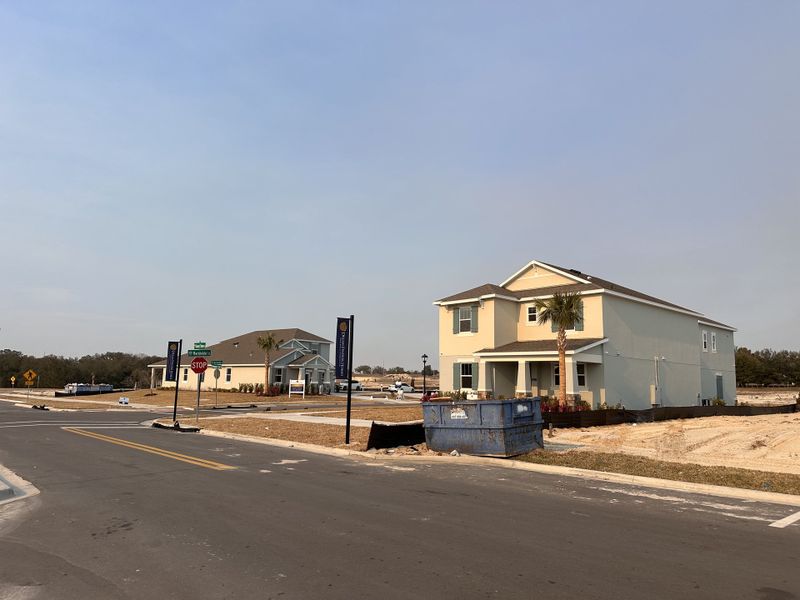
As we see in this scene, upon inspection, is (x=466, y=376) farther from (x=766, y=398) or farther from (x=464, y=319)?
(x=766, y=398)

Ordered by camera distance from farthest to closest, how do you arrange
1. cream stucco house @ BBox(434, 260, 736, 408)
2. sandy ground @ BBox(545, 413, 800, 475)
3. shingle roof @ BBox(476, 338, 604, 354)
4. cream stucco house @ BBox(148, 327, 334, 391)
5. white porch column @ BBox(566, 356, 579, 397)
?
1. cream stucco house @ BBox(148, 327, 334, 391)
2. cream stucco house @ BBox(434, 260, 736, 408)
3. shingle roof @ BBox(476, 338, 604, 354)
4. white porch column @ BBox(566, 356, 579, 397)
5. sandy ground @ BBox(545, 413, 800, 475)

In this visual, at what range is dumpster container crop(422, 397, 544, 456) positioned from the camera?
14.6 m

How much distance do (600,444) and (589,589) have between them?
519 inches

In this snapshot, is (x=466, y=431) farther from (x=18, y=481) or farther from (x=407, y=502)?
(x=18, y=481)

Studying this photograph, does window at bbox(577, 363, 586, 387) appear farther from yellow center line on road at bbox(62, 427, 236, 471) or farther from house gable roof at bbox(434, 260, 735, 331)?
yellow center line on road at bbox(62, 427, 236, 471)

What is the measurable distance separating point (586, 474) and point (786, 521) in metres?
4.45

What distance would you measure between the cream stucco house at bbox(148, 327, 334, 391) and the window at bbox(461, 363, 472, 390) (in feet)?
94.6

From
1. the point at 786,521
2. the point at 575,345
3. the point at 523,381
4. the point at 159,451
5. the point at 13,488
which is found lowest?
the point at 159,451

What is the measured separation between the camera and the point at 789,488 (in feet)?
35.2

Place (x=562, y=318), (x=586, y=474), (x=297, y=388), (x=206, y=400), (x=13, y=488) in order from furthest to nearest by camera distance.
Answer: (x=297, y=388) → (x=206, y=400) → (x=562, y=318) → (x=586, y=474) → (x=13, y=488)

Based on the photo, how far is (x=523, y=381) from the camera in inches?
1166

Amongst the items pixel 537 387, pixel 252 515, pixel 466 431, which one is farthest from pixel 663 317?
pixel 252 515

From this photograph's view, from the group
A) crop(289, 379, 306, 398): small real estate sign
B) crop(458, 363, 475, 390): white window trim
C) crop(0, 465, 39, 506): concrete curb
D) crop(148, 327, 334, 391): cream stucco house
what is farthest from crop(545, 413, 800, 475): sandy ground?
crop(148, 327, 334, 391): cream stucco house

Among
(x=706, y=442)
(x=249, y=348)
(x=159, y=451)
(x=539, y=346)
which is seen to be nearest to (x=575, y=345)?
(x=539, y=346)
